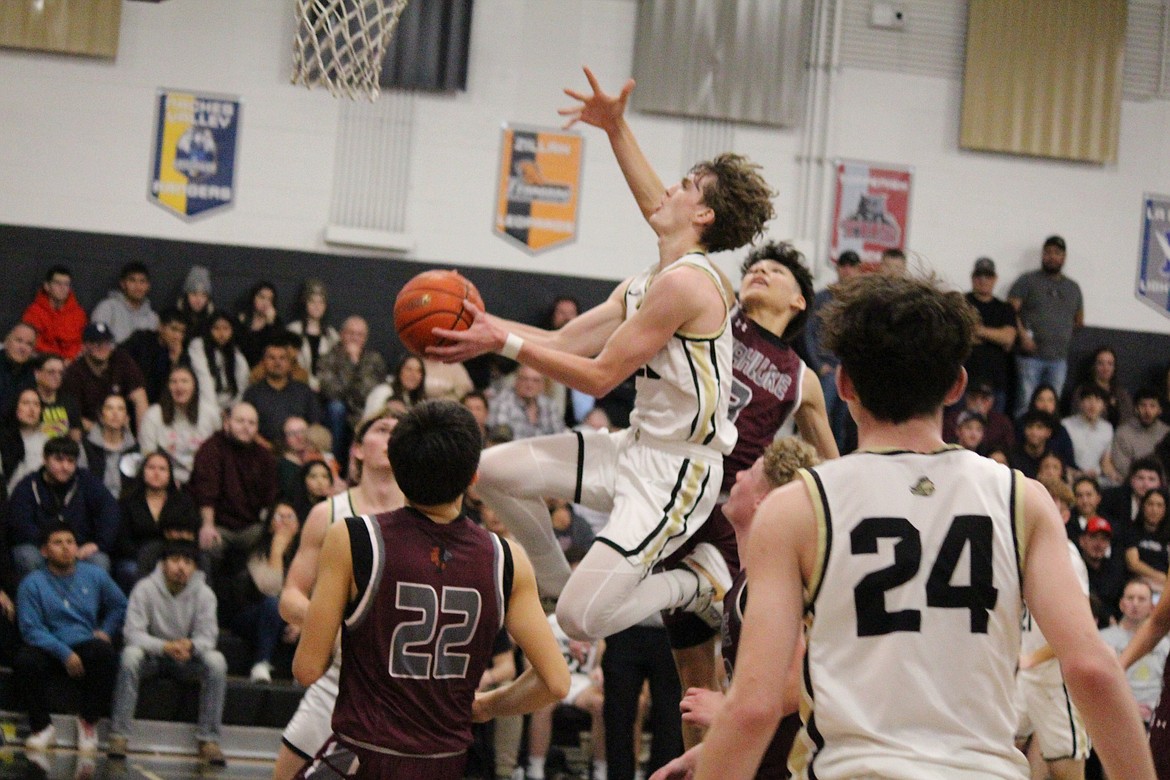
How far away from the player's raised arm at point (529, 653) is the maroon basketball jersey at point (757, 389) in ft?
6.14

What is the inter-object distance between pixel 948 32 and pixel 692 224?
10099 millimetres

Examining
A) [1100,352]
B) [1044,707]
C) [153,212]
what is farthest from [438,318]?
[1100,352]

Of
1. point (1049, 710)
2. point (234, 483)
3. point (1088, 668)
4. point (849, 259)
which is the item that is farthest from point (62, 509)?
point (1088, 668)

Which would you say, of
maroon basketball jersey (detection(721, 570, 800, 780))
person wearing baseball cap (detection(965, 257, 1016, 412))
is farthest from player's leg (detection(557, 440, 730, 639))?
person wearing baseball cap (detection(965, 257, 1016, 412))

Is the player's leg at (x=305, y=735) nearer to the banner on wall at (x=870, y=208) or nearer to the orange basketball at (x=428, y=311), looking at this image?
the orange basketball at (x=428, y=311)

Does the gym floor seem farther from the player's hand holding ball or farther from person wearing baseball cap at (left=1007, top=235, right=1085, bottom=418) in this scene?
person wearing baseball cap at (left=1007, top=235, right=1085, bottom=418)

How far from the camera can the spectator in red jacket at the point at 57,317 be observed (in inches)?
458

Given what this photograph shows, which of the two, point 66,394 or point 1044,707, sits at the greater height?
point 66,394

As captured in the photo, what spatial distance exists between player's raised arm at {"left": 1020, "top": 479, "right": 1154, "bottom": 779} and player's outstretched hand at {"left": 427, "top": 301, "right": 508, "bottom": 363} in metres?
2.30

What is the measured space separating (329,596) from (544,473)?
69.1 inches

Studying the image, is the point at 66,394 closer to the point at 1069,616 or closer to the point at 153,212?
the point at 153,212

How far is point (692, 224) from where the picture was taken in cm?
515

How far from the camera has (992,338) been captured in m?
13.2

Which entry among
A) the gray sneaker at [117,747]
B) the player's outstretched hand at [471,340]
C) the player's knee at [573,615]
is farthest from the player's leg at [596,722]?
the player's outstretched hand at [471,340]
